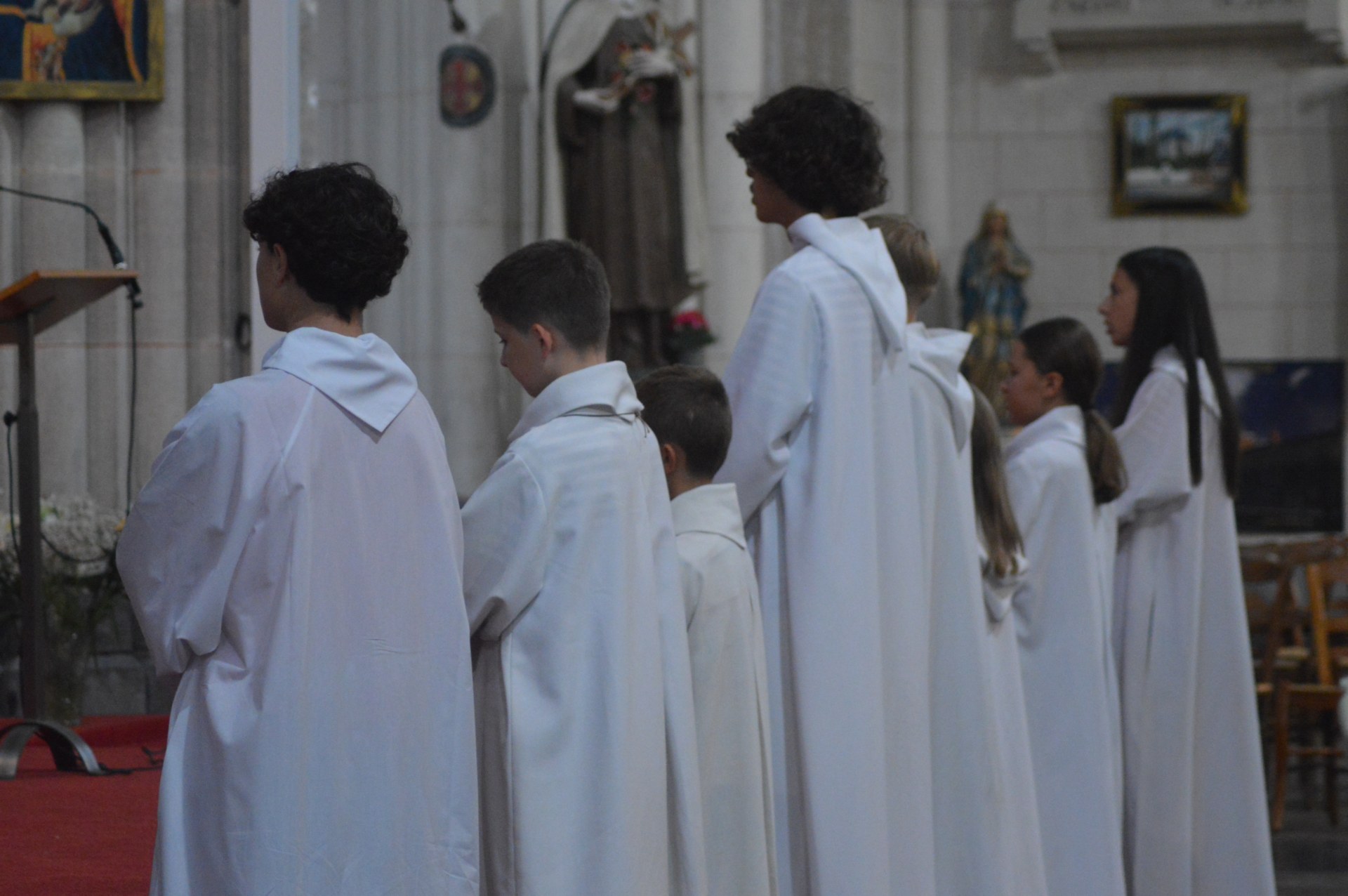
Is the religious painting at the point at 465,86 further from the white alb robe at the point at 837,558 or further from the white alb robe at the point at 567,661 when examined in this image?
the white alb robe at the point at 567,661

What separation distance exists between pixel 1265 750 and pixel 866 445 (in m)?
6.61

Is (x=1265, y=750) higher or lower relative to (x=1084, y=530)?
lower

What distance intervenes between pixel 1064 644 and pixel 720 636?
1.93 metres

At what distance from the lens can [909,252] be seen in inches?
151

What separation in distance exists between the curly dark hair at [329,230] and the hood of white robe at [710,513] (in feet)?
2.47

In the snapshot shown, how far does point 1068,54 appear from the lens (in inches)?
457

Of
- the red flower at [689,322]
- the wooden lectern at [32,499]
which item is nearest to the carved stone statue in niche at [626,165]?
the red flower at [689,322]

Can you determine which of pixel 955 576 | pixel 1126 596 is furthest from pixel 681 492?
pixel 1126 596

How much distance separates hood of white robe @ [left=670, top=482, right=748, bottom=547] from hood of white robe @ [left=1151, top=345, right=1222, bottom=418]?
7.30 ft

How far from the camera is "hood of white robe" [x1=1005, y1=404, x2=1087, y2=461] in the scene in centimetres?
462

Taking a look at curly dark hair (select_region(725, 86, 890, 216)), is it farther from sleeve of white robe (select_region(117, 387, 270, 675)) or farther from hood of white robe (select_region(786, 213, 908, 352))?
sleeve of white robe (select_region(117, 387, 270, 675))

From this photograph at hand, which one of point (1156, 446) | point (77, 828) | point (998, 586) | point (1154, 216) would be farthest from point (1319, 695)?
point (77, 828)

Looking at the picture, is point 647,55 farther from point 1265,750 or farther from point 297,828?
point 297,828

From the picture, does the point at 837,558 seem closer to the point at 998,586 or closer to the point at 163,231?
the point at 998,586
